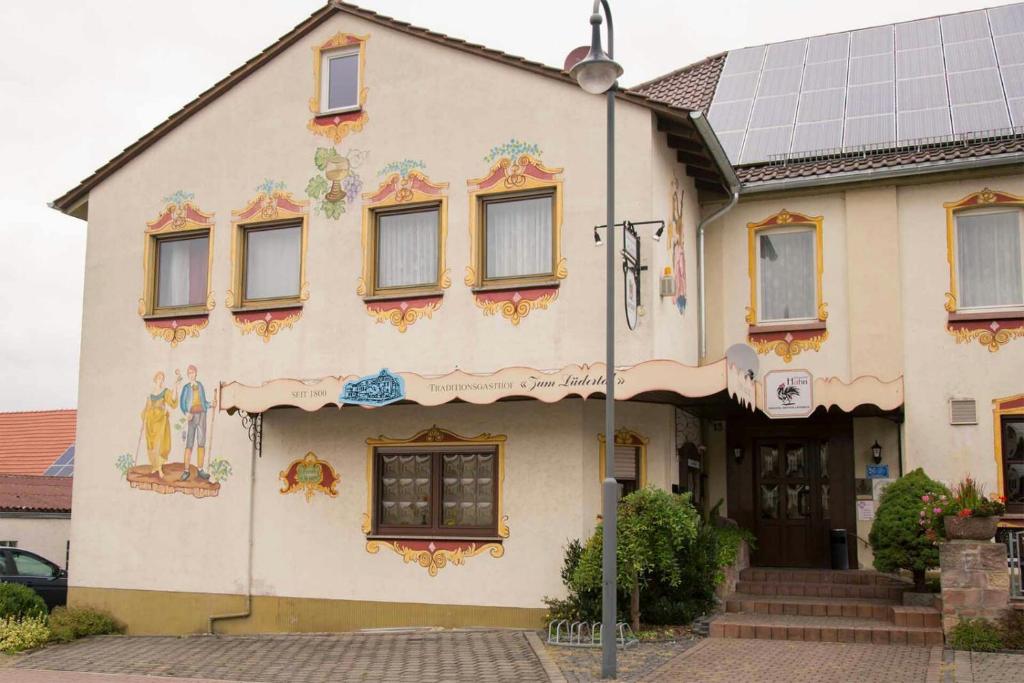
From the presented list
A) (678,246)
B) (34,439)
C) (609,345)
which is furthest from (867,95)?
(34,439)

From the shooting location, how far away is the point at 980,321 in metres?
16.2

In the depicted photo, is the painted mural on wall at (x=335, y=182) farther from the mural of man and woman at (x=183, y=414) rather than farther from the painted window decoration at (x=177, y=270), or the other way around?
the mural of man and woman at (x=183, y=414)

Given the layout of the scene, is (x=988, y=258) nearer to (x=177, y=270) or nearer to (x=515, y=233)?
(x=515, y=233)

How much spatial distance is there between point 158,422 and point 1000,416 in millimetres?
12375

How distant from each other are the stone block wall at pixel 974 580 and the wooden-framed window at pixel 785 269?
5.28 m

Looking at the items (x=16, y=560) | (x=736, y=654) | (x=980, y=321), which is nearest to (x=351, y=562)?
(x=736, y=654)

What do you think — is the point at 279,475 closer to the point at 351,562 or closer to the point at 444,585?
the point at 351,562

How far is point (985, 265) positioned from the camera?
54.3ft

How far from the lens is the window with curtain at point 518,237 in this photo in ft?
50.9

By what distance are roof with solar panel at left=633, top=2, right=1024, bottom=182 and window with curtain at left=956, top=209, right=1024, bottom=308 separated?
1.07 m

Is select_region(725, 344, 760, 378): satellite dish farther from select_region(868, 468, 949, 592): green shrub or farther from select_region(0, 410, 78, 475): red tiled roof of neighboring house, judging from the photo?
A: select_region(0, 410, 78, 475): red tiled roof of neighboring house

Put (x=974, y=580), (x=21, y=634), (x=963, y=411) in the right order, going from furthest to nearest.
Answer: (x=963, y=411) → (x=21, y=634) → (x=974, y=580)

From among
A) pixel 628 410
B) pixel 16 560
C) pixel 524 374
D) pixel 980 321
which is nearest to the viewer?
pixel 524 374

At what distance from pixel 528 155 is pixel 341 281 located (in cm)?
329
